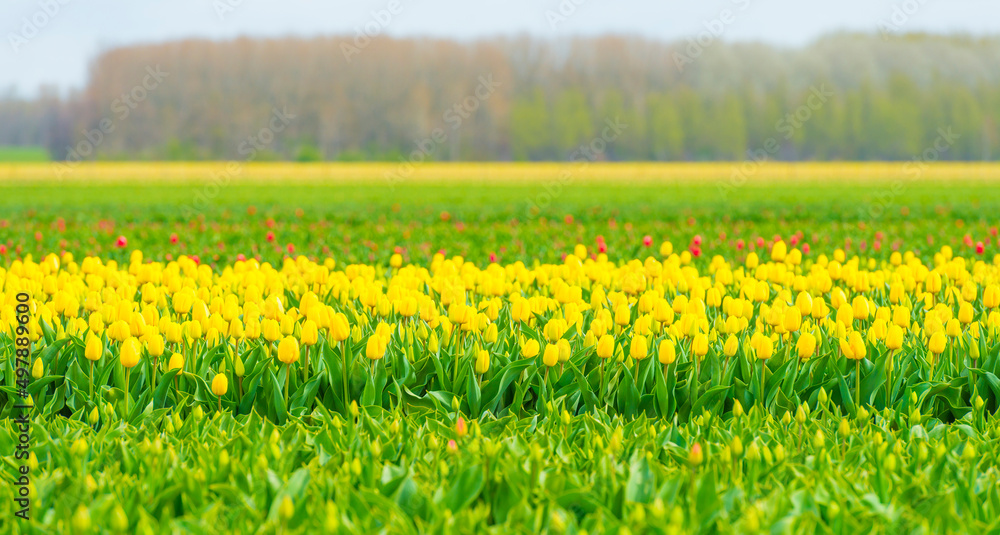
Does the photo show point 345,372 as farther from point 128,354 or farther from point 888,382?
point 888,382

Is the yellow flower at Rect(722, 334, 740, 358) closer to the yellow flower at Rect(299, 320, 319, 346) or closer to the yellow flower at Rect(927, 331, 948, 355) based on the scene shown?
the yellow flower at Rect(927, 331, 948, 355)

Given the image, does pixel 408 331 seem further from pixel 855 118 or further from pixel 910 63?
pixel 910 63

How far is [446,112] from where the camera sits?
317 ft

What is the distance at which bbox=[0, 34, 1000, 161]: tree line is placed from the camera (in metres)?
95.0

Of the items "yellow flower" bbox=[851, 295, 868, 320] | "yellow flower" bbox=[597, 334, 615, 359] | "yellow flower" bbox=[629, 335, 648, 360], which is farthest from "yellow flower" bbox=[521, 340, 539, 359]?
"yellow flower" bbox=[851, 295, 868, 320]

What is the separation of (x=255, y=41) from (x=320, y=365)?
12275 centimetres

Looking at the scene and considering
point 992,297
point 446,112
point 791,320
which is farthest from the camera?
point 446,112

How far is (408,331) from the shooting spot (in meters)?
4.24

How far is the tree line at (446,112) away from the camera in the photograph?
95.0 m

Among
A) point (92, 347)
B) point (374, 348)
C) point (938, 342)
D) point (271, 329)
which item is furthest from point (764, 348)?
point (92, 347)

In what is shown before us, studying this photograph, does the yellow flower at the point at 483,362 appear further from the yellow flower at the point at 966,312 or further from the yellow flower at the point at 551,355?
the yellow flower at the point at 966,312

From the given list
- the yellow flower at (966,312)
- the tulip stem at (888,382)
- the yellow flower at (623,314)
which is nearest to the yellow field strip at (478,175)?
the yellow flower at (966,312)

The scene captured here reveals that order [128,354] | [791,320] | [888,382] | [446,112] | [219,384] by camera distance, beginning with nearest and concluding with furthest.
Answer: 1. [219,384]
2. [128,354]
3. [888,382]
4. [791,320]
5. [446,112]

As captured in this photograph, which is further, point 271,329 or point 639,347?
point 271,329
